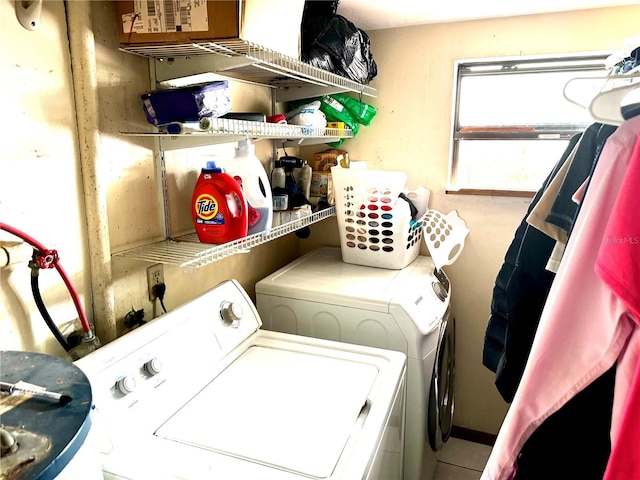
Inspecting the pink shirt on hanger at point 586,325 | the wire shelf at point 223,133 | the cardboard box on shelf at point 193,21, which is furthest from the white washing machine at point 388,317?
the cardboard box on shelf at point 193,21

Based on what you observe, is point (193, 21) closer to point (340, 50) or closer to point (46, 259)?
point (46, 259)

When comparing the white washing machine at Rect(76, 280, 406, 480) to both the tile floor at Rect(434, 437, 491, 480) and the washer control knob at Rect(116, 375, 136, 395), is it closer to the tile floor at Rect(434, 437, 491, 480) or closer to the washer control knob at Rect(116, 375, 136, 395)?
the washer control knob at Rect(116, 375, 136, 395)

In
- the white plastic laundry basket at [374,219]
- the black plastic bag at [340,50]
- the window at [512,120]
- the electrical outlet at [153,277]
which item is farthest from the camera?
the window at [512,120]

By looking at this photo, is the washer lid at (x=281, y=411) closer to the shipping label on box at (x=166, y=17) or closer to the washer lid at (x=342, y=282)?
Answer: the washer lid at (x=342, y=282)

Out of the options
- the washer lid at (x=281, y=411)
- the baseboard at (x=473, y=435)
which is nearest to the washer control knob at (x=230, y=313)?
the washer lid at (x=281, y=411)

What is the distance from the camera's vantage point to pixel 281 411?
1.28 metres

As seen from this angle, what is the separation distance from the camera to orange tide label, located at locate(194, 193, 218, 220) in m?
1.48

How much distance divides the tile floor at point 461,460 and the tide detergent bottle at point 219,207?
184cm

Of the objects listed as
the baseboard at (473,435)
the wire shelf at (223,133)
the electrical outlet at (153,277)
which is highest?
the wire shelf at (223,133)

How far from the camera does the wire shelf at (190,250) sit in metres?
1.34

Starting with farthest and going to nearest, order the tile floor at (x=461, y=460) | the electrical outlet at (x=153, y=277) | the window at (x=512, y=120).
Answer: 1. the tile floor at (x=461, y=460)
2. the window at (x=512, y=120)
3. the electrical outlet at (x=153, y=277)

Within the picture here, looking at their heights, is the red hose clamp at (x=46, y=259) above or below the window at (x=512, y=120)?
below

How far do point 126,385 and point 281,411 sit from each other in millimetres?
445

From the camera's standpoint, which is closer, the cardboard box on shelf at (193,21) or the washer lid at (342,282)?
the cardboard box on shelf at (193,21)
